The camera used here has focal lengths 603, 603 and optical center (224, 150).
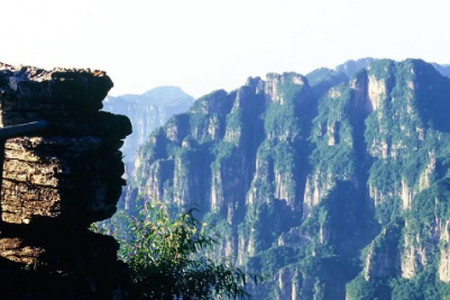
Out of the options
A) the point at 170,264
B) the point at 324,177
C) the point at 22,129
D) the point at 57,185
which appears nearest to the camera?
the point at 22,129

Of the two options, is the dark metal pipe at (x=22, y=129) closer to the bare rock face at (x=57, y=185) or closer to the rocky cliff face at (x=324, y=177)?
the bare rock face at (x=57, y=185)

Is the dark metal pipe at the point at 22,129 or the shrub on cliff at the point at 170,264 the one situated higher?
the dark metal pipe at the point at 22,129

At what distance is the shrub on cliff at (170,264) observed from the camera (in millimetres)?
8609

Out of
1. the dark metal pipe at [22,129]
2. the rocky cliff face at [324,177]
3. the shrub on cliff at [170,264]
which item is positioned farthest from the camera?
the rocky cliff face at [324,177]

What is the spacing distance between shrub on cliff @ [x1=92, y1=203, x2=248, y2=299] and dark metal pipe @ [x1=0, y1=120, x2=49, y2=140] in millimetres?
2597

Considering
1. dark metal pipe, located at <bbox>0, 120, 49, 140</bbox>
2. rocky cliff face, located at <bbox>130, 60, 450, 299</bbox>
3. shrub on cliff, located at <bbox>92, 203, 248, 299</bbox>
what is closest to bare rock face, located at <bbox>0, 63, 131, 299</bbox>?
dark metal pipe, located at <bbox>0, 120, 49, 140</bbox>

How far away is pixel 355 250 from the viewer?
4646 inches

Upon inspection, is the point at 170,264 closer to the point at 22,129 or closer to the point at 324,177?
the point at 22,129

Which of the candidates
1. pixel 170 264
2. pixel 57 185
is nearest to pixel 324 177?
pixel 170 264

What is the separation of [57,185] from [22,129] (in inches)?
31.1

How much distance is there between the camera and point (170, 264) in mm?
8891

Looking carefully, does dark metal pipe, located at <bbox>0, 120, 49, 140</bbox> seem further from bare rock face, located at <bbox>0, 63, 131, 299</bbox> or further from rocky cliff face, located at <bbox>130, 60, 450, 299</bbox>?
rocky cliff face, located at <bbox>130, 60, 450, 299</bbox>

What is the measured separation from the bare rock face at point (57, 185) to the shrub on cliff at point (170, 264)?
2.21 feet

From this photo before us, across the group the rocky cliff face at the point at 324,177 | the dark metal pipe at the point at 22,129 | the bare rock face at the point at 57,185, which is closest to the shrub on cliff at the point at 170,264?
the bare rock face at the point at 57,185
